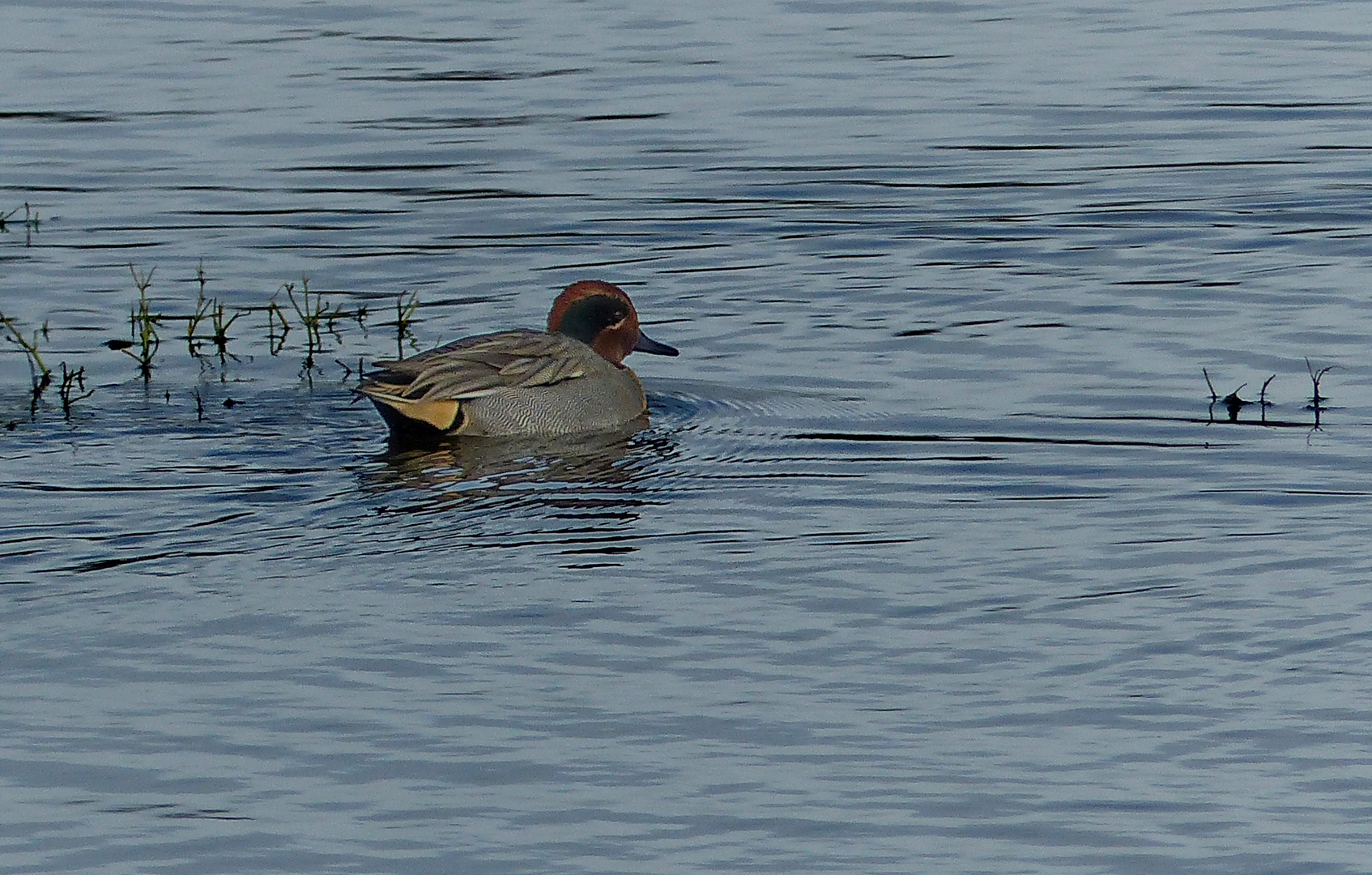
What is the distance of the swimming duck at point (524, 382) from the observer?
416 inches

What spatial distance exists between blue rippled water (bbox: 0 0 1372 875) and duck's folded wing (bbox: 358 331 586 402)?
0.93ft

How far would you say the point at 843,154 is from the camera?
55.8ft

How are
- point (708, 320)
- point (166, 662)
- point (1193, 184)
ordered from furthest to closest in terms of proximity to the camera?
point (1193, 184) → point (708, 320) → point (166, 662)

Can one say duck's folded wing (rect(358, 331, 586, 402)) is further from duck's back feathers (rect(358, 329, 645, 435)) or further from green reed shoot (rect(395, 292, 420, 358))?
green reed shoot (rect(395, 292, 420, 358))

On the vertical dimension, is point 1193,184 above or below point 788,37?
below

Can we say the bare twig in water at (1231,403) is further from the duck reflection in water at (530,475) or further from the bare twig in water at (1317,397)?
the duck reflection in water at (530,475)

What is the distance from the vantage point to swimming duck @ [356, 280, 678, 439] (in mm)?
10555

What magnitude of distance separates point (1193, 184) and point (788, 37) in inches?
251

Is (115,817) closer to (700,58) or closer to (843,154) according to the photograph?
(843,154)

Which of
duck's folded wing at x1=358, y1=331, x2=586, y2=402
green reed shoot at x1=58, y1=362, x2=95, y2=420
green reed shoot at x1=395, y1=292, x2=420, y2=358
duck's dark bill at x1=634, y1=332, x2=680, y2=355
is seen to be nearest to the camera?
duck's folded wing at x1=358, y1=331, x2=586, y2=402

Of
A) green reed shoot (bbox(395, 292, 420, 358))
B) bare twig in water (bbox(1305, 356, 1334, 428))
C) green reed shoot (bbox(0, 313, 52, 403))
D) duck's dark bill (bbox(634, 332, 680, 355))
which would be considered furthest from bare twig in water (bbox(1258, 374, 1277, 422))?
→ green reed shoot (bbox(0, 313, 52, 403))

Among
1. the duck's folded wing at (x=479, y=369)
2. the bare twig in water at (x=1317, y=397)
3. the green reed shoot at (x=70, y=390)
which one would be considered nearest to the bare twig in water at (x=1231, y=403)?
the bare twig in water at (x=1317, y=397)

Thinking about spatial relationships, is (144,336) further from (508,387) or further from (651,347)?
(651,347)

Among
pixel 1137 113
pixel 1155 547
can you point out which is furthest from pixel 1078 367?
pixel 1137 113
